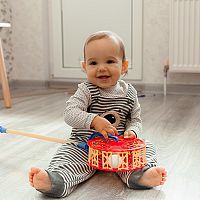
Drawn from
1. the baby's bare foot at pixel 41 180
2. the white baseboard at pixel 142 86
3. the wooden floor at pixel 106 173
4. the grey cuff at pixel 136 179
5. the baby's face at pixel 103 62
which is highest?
the baby's face at pixel 103 62

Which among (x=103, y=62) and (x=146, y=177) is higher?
(x=103, y=62)

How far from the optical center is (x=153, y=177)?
2.74 feet

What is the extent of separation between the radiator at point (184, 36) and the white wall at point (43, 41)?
13 centimetres

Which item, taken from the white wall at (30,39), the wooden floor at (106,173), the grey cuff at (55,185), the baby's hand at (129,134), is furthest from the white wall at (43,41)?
the grey cuff at (55,185)

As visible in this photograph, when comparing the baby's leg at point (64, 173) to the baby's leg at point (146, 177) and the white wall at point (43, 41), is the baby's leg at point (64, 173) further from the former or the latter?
the white wall at point (43, 41)

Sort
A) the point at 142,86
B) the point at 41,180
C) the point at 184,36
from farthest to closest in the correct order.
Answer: the point at 142,86, the point at 184,36, the point at 41,180

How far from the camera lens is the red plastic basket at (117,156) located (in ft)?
2.68

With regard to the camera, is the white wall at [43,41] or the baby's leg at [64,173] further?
the white wall at [43,41]

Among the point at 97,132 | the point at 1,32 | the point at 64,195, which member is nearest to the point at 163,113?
the point at 97,132

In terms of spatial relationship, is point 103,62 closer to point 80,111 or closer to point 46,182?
point 80,111

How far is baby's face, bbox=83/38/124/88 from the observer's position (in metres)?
0.95

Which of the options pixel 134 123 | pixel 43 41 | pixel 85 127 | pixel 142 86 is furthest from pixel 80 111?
pixel 43 41

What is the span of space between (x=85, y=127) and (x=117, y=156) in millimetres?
126

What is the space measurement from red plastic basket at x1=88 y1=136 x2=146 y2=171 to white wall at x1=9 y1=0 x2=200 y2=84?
152 centimetres
